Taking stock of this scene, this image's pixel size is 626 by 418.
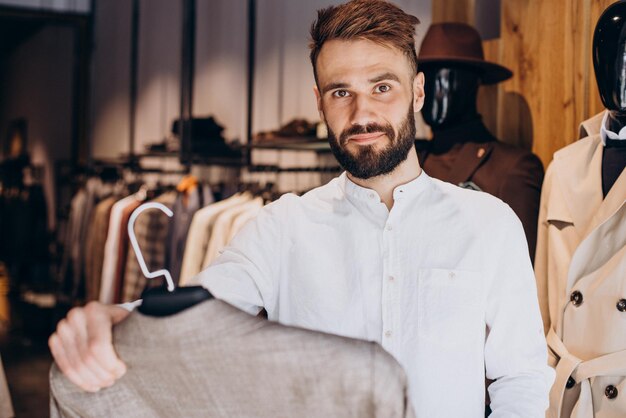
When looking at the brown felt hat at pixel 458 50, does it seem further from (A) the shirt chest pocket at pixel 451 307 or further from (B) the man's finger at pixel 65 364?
(B) the man's finger at pixel 65 364

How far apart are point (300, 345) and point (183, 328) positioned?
0.55ft

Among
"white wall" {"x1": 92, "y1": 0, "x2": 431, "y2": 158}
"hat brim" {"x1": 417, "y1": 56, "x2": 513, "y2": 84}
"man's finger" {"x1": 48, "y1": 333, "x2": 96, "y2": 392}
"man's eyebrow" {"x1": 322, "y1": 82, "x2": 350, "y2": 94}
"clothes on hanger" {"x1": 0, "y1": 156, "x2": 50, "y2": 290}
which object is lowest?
"clothes on hanger" {"x1": 0, "y1": 156, "x2": 50, "y2": 290}

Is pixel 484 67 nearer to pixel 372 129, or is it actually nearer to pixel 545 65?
pixel 545 65

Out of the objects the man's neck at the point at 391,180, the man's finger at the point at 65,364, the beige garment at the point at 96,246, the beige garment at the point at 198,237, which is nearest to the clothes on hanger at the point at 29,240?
the beige garment at the point at 96,246

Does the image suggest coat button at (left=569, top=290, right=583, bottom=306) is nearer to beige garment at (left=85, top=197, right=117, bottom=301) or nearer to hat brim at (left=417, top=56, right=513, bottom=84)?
hat brim at (left=417, top=56, right=513, bottom=84)

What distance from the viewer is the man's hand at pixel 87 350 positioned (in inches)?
42.9

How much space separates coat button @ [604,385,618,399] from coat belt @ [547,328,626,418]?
0.04 metres

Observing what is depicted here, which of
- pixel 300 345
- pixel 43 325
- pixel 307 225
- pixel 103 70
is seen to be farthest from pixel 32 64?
pixel 300 345

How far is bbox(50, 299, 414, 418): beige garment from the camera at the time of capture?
1.01m

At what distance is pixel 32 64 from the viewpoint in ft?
36.7

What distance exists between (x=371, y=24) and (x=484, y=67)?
1424 mm

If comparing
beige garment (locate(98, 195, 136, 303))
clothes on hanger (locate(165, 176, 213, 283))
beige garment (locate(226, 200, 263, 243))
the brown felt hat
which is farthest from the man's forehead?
beige garment (locate(98, 195, 136, 303))

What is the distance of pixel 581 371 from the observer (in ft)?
7.27

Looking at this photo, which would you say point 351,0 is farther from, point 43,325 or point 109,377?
point 43,325
